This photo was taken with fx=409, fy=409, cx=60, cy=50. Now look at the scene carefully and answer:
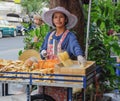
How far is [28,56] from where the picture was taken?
4.84m

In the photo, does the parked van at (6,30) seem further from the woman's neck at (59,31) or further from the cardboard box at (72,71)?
the cardboard box at (72,71)

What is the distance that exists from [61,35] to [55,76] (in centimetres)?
75

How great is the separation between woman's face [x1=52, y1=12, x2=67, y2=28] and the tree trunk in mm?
1366

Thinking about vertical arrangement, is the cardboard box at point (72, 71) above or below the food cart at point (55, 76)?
above

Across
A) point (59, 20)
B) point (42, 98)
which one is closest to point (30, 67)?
point (42, 98)

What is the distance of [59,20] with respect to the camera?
452 centimetres

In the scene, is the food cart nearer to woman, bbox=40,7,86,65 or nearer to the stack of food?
the stack of food

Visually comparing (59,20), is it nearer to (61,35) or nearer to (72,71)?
(61,35)

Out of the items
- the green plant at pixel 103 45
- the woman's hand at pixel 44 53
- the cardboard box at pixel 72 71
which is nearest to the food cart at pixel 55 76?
the cardboard box at pixel 72 71

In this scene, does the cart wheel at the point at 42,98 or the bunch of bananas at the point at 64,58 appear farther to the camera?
the cart wheel at the point at 42,98

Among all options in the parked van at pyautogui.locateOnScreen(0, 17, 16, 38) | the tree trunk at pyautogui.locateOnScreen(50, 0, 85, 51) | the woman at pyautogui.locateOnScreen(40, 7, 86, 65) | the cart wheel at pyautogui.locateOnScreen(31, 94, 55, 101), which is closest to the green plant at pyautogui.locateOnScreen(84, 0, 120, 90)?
the tree trunk at pyautogui.locateOnScreen(50, 0, 85, 51)

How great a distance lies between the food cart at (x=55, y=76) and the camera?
381 cm

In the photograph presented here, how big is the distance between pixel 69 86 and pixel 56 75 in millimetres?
173

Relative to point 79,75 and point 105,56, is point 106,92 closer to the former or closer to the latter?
point 105,56
